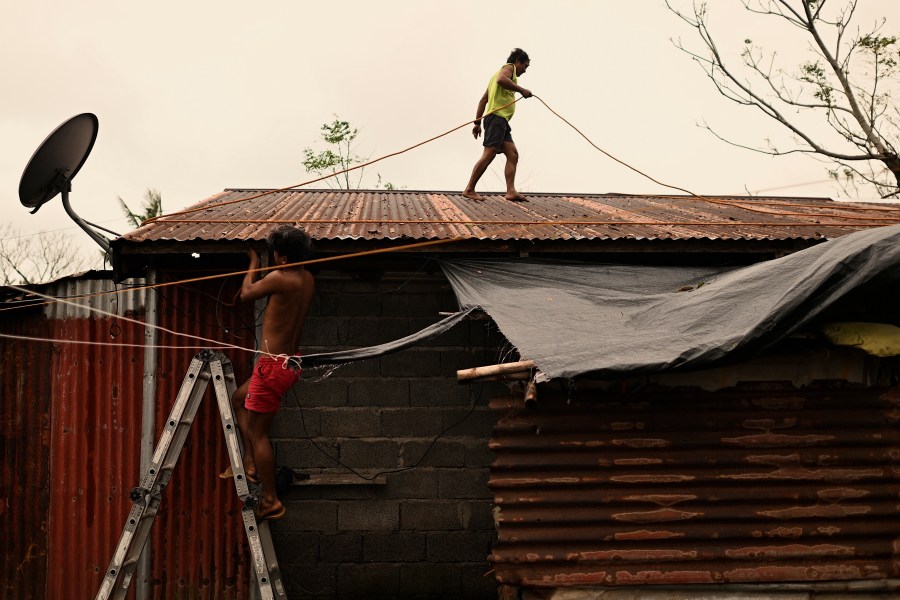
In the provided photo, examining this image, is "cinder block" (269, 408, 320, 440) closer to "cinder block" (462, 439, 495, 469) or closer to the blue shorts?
"cinder block" (462, 439, 495, 469)

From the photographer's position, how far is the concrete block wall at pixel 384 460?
221 inches

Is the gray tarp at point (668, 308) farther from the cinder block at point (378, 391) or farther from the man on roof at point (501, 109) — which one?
the man on roof at point (501, 109)

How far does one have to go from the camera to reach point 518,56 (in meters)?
7.56

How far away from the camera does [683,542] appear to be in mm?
4125

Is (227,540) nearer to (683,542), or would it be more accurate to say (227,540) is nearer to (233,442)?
(233,442)

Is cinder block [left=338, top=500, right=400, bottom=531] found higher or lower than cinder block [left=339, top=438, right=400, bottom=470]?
lower

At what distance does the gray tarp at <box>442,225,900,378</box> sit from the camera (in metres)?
3.76

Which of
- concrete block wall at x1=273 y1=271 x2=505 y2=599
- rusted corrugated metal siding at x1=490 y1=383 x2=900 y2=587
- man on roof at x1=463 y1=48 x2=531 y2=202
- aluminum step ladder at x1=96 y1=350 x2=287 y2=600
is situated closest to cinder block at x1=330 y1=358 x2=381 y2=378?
concrete block wall at x1=273 y1=271 x2=505 y2=599

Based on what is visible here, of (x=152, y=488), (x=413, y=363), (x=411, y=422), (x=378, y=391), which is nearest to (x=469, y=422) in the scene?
(x=411, y=422)

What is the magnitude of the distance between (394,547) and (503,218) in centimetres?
285

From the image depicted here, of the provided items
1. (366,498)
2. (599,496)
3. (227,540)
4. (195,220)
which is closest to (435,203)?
(195,220)

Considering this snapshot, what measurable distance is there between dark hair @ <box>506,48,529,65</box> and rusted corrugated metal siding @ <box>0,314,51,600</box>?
4903mm

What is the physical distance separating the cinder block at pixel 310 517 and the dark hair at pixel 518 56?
4.65 m

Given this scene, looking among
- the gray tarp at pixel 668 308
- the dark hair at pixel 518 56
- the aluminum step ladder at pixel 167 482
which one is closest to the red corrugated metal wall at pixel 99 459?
the aluminum step ladder at pixel 167 482
